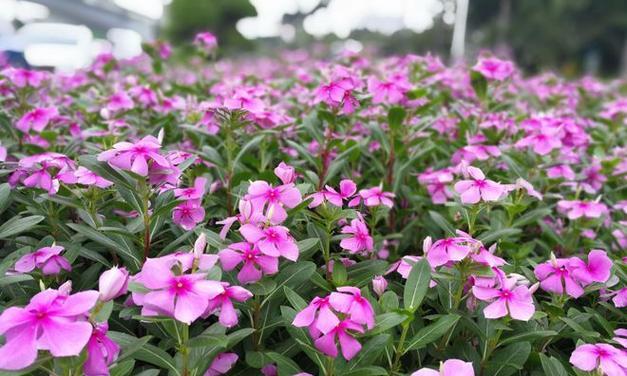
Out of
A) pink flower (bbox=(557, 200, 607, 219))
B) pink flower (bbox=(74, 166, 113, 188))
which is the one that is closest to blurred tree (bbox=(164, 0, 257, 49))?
pink flower (bbox=(557, 200, 607, 219))

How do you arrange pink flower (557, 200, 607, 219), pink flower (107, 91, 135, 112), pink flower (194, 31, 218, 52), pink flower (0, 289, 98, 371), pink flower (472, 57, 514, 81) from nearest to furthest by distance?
pink flower (0, 289, 98, 371)
pink flower (557, 200, 607, 219)
pink flower (107, 91, 135, 112)
pink flower (472, 57, 514, 81)
pink flower (194, 31, 218, 52)

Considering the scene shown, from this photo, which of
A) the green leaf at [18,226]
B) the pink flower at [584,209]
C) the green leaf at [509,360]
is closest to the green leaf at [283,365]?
the green leaf at [509,360]

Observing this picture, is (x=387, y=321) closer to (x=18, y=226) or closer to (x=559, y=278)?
(x=559, y=278)

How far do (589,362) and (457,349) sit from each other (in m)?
0.28

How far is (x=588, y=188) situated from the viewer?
2018mm

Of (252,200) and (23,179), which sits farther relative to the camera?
(23,179)

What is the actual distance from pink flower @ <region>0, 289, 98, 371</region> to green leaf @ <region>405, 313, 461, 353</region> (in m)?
0.66

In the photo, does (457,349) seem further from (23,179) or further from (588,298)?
(23,179)

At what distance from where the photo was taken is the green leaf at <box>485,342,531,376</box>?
1.17 m

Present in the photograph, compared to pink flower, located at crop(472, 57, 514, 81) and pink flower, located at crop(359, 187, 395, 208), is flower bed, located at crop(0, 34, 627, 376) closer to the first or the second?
pink flower, located at crop(359, 187, 395, 208)

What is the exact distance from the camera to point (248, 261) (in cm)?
111

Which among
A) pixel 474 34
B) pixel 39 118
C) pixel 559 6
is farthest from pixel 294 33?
pixel 39 118

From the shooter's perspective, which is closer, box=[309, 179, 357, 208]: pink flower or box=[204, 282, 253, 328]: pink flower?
box=[204, 282, 253, 328]: pink flower

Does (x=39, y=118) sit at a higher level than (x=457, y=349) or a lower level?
higher
